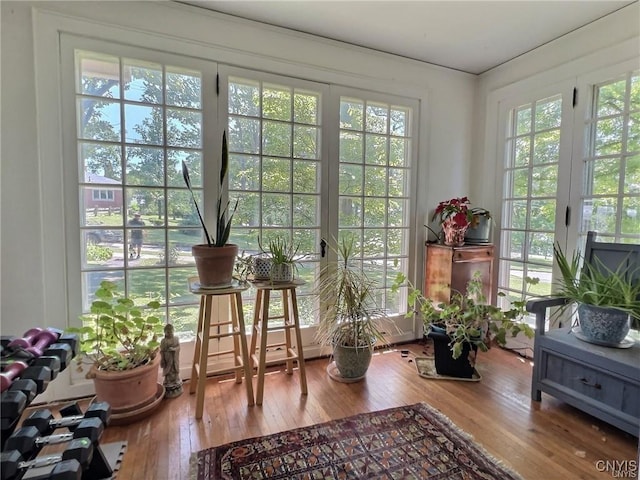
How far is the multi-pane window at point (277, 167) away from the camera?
234 centimetres

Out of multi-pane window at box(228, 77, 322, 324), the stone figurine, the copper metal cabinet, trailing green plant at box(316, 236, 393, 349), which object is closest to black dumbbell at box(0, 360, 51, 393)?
the stone figurine

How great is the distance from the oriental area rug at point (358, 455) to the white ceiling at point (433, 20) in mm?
2492

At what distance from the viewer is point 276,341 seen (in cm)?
253

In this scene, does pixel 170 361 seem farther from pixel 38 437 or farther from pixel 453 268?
pixel 453 268

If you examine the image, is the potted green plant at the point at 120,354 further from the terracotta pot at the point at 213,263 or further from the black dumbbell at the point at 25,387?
the black dumbbell at the point at 25,387

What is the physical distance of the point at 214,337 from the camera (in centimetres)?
194

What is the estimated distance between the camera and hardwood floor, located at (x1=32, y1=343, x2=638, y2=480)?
154 cm

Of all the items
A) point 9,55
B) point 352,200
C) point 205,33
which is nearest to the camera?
point 9,55

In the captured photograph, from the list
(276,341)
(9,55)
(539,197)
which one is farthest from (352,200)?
(9,55)

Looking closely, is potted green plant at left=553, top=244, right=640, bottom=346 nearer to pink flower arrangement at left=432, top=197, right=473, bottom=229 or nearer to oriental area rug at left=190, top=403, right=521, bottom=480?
pink flower arrangement at left=432, top=197, right=473, bottom=229

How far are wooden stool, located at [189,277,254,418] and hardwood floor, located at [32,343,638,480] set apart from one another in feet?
0.31

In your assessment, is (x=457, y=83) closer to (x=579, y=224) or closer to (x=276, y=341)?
(x=579, y=224)

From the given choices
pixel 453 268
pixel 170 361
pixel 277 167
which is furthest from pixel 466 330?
pixel 170 361

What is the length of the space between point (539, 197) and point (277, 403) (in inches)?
98.2
